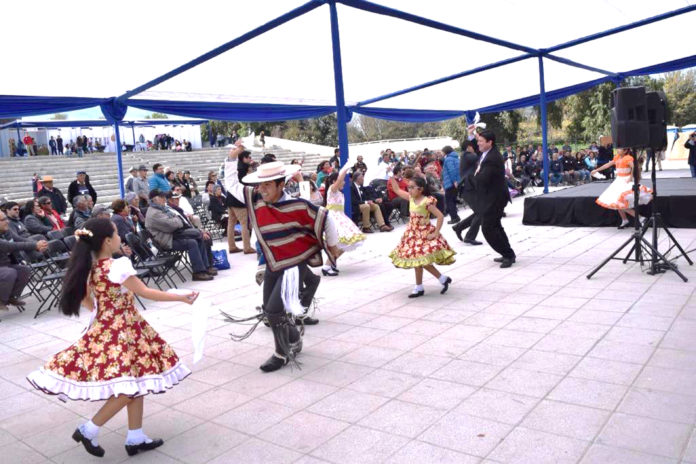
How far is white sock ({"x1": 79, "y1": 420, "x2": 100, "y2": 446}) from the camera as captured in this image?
317 cm

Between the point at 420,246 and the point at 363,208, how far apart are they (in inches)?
231

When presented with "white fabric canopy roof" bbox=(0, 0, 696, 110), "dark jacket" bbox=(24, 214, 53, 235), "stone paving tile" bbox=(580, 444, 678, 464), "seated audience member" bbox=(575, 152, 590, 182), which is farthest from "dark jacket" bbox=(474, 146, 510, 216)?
"seated audience member" bbox=(575, 152, 590, 182)

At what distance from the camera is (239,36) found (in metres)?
7.81

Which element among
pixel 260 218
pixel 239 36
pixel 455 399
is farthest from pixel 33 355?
pixel 239 36

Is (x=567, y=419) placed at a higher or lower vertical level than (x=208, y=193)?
lower

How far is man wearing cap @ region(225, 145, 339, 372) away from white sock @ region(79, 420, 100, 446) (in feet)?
4.74

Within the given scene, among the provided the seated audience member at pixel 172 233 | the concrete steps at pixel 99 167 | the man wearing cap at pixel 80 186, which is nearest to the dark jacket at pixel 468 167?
the seated audience member at pixel 172 233

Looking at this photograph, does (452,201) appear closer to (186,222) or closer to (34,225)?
(186,222)

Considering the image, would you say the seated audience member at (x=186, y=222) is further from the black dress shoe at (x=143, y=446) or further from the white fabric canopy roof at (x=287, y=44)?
the black dress shoe at (x=143, y=446)

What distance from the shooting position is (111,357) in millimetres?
3127

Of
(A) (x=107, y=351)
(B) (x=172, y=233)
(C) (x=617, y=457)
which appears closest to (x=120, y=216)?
(B) (x=172, y=233)

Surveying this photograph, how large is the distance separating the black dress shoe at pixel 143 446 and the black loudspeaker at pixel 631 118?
18.8 ft

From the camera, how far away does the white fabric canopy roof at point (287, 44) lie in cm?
717

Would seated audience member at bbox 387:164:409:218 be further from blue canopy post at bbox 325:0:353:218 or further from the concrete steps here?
the concrete steps
